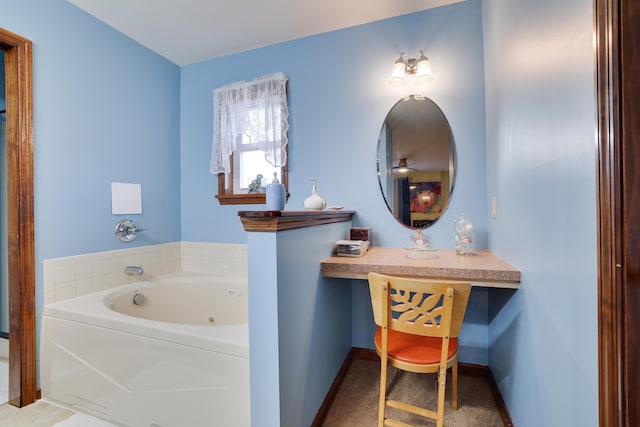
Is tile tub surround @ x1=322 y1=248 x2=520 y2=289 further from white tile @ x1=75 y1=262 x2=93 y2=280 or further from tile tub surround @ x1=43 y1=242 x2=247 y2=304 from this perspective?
white tile @ x1=75 y1=262 x2=93 y2=280

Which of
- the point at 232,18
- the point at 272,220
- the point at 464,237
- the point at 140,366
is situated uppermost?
the point at 232,18

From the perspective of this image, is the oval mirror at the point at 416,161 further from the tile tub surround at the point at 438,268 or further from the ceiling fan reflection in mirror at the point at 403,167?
the tile tub surround at the point at 438,268

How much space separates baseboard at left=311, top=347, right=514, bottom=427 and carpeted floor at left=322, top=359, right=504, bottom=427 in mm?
28

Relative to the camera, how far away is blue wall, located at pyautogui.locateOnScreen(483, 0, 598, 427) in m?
0.73

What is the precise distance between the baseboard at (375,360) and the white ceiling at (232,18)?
2.48 metres

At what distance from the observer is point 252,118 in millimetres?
2377

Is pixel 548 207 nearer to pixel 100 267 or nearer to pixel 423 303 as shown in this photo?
pixel 423 303

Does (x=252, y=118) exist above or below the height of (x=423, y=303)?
above

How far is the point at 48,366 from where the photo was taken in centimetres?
166

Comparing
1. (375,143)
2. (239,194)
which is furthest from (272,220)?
(239,194)

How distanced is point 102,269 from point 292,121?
183cm

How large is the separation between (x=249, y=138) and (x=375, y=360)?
2071 mm

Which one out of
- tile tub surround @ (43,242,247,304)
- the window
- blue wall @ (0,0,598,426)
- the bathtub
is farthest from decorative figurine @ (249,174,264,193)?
the bathtub

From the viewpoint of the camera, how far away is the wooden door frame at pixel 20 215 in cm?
159
